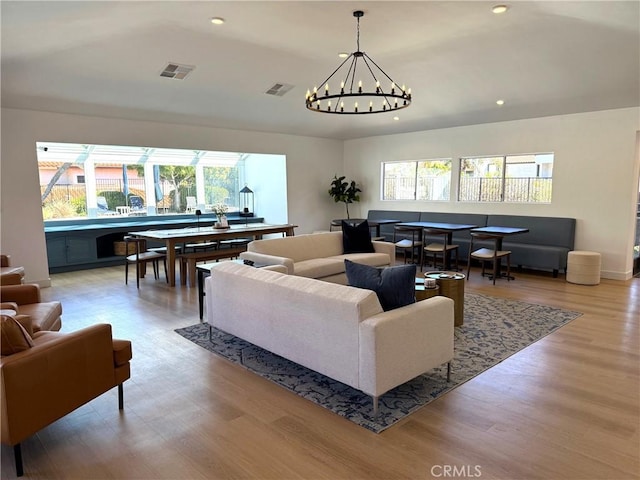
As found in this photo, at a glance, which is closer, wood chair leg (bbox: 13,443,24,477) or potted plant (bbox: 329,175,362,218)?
wood chair leg (bbox: 13,443,24,477)

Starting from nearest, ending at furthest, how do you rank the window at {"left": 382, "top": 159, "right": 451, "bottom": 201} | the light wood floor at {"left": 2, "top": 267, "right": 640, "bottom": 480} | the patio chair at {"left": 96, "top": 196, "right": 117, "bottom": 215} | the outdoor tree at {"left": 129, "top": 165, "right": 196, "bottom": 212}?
the light wood floor at {"left": 2, "top": 267, "right": 640, "bottom": 480}
the window at {"left": 382, "top": 159, "right": 451, "bottom": 201}
the patio chair at {"left": 96, "top": 196, "right": 117, "bottom": 215}
the outdoor tree at {"left": 129, "top": 165, "right": 196, "bottom": 212}

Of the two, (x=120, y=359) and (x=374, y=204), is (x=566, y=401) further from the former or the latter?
(x=374, y=204)

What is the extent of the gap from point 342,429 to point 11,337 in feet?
6.30

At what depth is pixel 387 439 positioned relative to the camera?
2475 mm

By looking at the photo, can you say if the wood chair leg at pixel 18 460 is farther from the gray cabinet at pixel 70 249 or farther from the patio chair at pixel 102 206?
the patio chair at pixel 102 206

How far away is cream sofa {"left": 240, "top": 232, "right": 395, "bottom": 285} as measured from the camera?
16.5 ft

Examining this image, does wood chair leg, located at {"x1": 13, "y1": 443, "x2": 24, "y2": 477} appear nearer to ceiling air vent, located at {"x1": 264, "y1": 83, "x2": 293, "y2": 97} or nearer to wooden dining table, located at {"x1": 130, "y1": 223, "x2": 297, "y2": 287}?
wooden dining table, located at {"x1": 130, "y1": 223, "x2": 297, "y2": 287}

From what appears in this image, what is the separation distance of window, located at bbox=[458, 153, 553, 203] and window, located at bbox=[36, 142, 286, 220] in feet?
13.3

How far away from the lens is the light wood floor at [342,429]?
222cm

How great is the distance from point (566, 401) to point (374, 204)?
24.7 ft

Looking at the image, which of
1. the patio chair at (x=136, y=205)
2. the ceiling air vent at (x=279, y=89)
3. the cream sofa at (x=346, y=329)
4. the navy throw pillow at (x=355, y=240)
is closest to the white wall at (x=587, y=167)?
the navy throw pillow at (x=355, y=240)

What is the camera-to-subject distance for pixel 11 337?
86.9 inches

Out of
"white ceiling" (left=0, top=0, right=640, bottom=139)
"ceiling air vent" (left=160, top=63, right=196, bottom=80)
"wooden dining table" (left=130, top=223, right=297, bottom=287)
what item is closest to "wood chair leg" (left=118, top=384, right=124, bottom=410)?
"white ceiling" (left=0, top=0, right=640, bottom=139)

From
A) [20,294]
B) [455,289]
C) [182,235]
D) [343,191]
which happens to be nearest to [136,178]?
[182,235]
